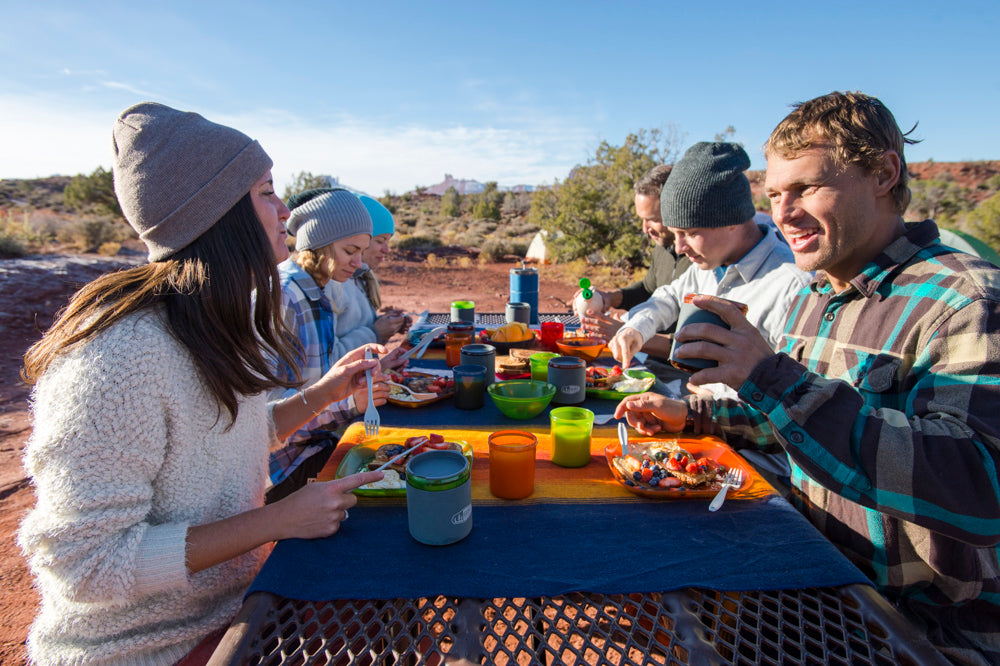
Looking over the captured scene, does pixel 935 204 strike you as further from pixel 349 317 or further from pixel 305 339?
pixel 305 339

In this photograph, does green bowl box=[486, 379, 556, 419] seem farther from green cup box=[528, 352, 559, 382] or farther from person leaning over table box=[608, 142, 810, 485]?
person leaning over table box=[608, 142, 810, 485]

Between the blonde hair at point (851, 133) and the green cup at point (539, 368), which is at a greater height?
the blonde hair at point (851, 133)

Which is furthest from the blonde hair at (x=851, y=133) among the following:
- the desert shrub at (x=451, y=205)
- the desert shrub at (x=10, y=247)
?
the desert shrub at (x=451, y=205)

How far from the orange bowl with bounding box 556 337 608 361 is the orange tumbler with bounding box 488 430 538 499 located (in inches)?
61.8

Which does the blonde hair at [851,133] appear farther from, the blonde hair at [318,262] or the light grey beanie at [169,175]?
the blonde hair at [318,262]

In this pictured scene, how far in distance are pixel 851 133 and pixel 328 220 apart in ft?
9.46

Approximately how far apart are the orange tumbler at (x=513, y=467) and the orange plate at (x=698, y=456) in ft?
0.99

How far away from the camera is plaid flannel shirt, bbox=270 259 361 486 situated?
2582mm

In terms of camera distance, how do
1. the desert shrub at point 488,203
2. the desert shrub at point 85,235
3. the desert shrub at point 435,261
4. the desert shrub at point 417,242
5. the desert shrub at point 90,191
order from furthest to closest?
the desert shrub at point 488,203, the desert shrub at point 90,191, the desert shrub at point 417,242, the desert shrub at point 435,261, the desert shrub at point 85,235

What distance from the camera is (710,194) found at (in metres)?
2.88

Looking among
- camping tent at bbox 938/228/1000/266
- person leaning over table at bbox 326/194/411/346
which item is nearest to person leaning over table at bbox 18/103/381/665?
person leaning over table at bbox 326/194/411/346

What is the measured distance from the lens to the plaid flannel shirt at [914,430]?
1.17m

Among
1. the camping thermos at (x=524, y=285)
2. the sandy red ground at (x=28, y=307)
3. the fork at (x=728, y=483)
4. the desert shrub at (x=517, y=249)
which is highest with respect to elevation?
the camping thermos at (x=524, y=285)

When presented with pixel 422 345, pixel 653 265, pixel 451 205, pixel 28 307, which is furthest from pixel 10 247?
pixel 451 205
